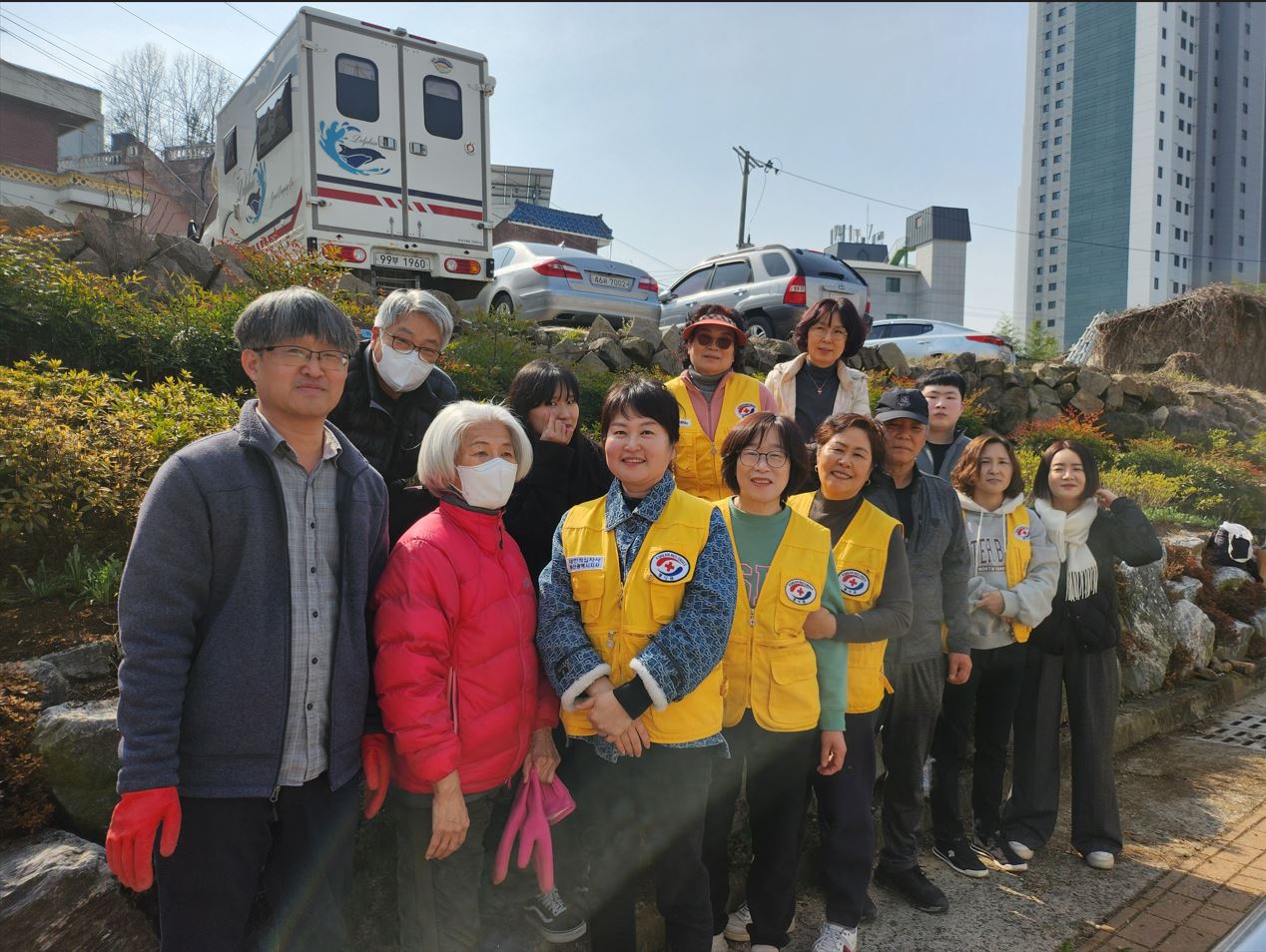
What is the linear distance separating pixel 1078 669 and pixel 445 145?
27.3 ft

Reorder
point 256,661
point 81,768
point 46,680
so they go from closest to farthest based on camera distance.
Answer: point 256,661, point 81,768, point 46,680

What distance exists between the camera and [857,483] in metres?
2.88

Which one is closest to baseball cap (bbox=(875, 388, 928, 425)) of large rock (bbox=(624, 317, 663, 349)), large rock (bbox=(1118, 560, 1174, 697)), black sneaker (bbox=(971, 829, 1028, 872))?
black sneaker (bbox=(971, 829, 1028, 872))

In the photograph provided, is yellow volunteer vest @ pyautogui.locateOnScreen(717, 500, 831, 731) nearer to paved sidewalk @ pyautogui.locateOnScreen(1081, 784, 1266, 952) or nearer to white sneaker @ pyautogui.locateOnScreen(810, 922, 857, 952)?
white sneaker @ pyautogui.locateOnScreen(810, 922, 857, 952)

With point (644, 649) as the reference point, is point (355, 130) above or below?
above

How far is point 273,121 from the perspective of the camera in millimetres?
8836

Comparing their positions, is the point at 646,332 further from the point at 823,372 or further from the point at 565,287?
the point at 823,372

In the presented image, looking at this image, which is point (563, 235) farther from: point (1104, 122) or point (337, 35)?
point (1104, 122)

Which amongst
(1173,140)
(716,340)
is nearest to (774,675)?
(716,340)

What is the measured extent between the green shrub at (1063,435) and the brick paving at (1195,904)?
5952 millimetres

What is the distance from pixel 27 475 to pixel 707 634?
270 centimetres

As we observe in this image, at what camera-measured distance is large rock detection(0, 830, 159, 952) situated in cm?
191

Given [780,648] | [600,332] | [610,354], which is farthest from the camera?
[600,332]

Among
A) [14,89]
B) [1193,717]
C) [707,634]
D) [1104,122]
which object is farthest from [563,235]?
[1104,122]
